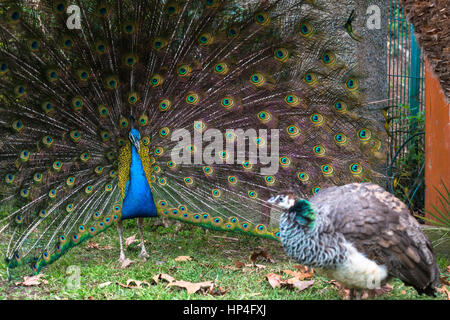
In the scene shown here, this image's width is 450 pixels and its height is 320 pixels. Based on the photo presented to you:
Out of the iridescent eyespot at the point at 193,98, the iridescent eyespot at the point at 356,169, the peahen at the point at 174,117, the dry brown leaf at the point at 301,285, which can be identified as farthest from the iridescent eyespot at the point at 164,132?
the dry brown leaf at the point at 301,285

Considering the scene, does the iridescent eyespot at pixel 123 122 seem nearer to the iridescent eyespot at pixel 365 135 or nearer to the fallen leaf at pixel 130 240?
the fallen leaf at pixel 130 240

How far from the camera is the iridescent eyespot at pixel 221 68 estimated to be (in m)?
4.14

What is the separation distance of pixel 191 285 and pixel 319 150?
63.6 inches

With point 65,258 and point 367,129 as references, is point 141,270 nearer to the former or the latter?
point 65,258

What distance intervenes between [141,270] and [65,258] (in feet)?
2.56

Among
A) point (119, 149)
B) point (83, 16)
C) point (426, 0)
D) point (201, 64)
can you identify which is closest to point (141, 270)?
point (119, 149)

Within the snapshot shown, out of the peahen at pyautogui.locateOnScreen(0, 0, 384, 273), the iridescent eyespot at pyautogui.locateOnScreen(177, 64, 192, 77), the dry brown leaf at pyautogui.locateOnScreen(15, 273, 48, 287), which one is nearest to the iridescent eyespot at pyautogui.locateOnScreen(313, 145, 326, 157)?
the peahen at pyautogui.locateOnScreen(0, 0, 384, 273)

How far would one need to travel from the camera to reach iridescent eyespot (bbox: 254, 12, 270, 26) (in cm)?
397

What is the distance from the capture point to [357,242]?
8.43 ft

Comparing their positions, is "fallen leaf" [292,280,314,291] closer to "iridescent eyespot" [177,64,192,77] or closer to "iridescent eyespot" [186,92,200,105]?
"iridescent eyespot" [186,92,200,105]

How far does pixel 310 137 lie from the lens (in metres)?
4.14

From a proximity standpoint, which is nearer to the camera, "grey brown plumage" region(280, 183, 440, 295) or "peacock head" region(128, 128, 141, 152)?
"grey brown plumage" region(280, 183, 440, 295)

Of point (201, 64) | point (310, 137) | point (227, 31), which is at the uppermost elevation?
point (227, 31)

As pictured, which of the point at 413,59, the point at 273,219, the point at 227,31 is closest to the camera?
the point at 227,31
